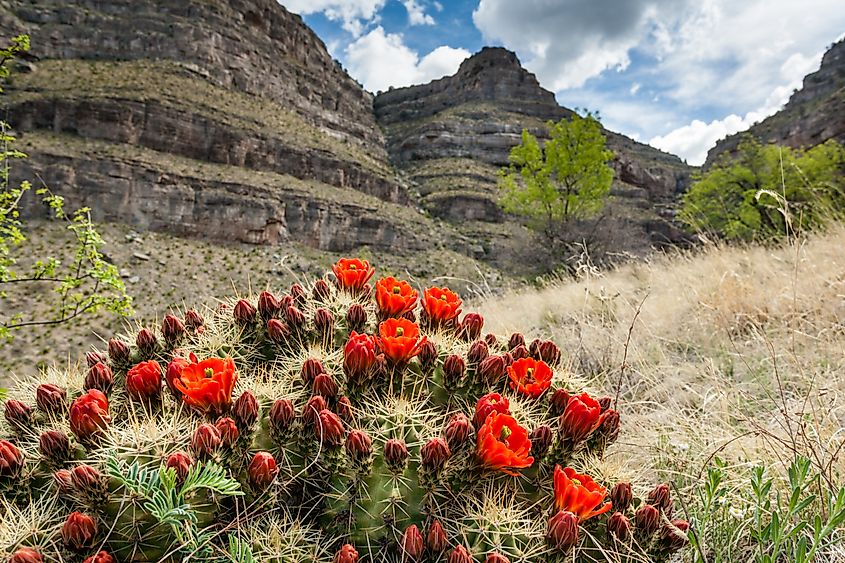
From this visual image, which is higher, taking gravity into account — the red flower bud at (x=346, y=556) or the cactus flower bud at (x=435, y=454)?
the cactus flower bud at (x=435, y=454)

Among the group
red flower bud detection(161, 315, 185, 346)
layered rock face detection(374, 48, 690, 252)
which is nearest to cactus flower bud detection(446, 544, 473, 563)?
red flower bud detection(161, 315, 185, 346)

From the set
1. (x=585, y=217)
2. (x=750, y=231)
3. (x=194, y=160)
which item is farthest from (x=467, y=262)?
(x=194, y=160)

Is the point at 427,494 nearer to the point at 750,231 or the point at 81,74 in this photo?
the point at 750,231

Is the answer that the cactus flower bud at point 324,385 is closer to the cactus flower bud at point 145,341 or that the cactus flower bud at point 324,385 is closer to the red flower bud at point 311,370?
the red flower bud at point 311,370

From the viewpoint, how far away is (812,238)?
588cm

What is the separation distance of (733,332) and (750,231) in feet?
56.9

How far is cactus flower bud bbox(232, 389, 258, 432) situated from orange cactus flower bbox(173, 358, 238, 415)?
0.22 feet

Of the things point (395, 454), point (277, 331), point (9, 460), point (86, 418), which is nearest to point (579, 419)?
point (395, 454)

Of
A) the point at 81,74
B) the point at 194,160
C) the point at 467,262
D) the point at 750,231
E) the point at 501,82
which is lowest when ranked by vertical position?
the point at 467,262

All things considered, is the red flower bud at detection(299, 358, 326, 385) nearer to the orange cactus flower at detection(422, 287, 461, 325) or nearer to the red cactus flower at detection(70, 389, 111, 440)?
the red cactus flower at detection(70, 389, 111, 440)

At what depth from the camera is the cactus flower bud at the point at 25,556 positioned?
0.98 m

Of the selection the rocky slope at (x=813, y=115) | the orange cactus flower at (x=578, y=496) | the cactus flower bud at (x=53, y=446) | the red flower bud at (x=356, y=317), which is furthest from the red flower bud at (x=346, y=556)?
the rocky slope at (x=813, y=115)

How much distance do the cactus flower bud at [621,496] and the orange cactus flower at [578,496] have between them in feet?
0.53

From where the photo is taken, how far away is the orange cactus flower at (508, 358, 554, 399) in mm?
1861
